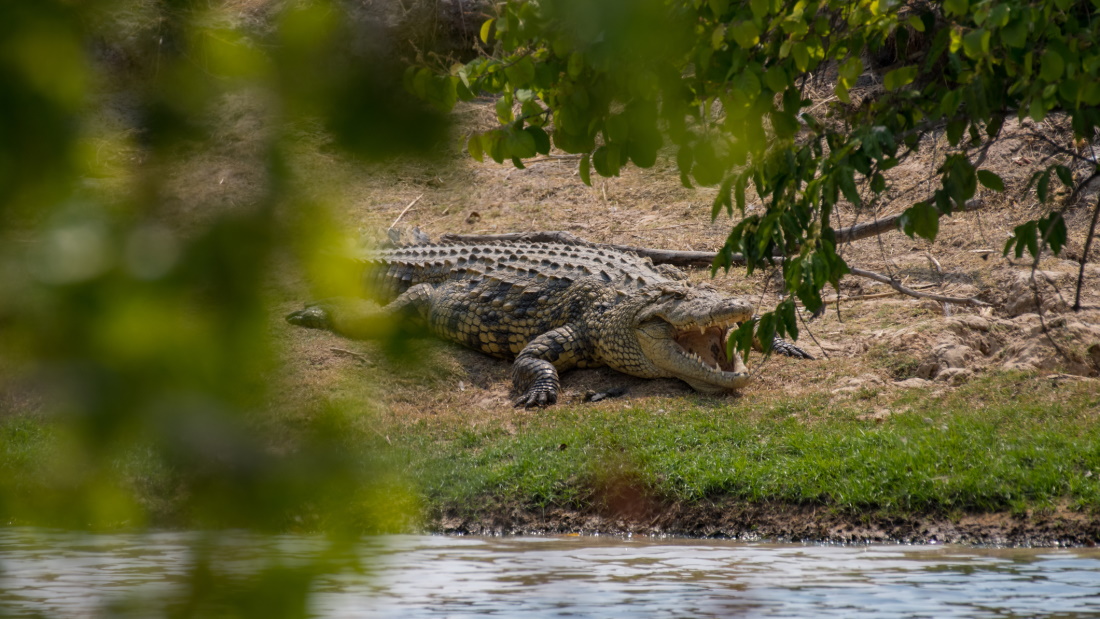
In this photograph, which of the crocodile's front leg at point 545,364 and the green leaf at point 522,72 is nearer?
the green leaf at point 522,72

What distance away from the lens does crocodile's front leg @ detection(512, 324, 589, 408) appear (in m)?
9.58

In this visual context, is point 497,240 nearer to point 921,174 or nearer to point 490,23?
point 921,174

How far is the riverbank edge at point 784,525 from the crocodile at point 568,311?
202cm

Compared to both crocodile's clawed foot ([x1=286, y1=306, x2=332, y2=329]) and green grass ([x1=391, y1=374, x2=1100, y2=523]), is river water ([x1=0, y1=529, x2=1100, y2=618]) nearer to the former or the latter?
green grass ([x1=391, y1=374, x2=1100, y2=523])

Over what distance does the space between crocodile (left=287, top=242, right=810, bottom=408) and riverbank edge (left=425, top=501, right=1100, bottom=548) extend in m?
2.02

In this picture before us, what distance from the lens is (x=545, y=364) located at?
986cm

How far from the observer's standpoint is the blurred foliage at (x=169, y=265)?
0.70m

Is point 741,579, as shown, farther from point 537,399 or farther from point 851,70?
point 537,399

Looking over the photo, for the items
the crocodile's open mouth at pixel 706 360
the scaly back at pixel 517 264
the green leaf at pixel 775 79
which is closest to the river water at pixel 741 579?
the green leaf at pixel 775 79

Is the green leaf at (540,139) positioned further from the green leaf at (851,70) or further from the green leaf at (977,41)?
the green leaf at (977,41)

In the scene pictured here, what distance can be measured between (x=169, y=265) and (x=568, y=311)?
9829 millimetres

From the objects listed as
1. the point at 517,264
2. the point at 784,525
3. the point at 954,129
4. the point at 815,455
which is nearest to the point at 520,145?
the point at 954,129

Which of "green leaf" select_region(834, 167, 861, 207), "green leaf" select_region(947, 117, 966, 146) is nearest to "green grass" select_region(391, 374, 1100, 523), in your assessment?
"green leaf" select_region(947, 117, 966, 146)

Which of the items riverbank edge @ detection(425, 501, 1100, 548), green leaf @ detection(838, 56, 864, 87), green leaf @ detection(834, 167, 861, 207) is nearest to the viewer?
green leaf @ detection(834, 167, 861, 207)
